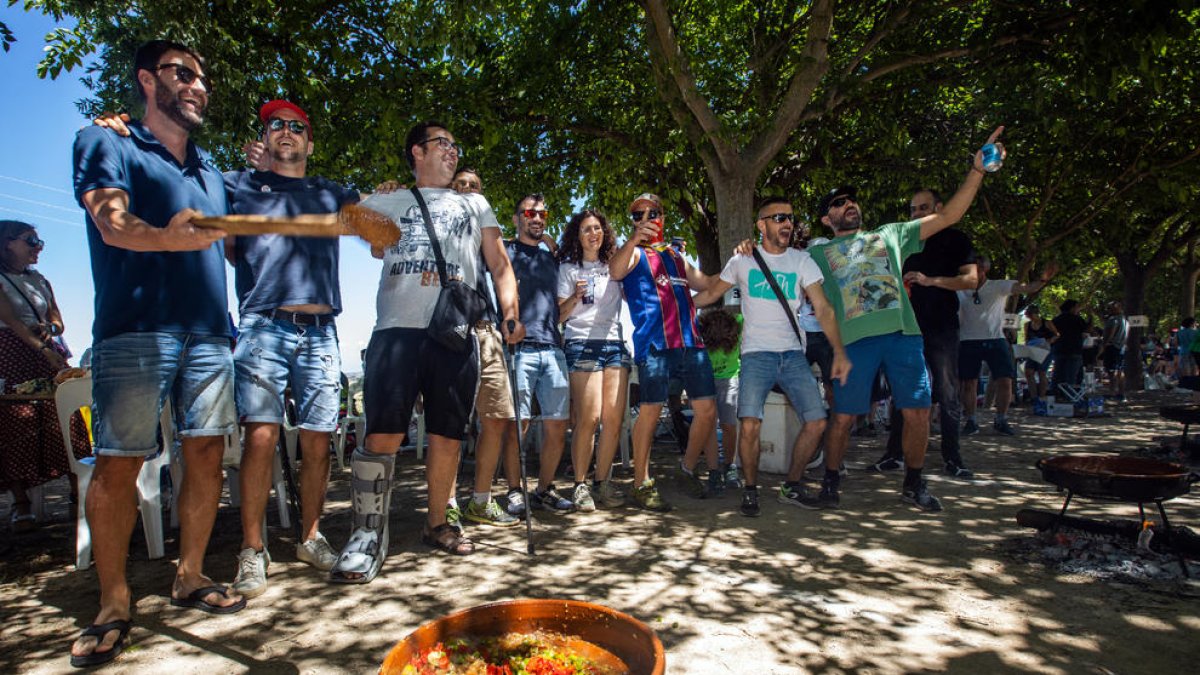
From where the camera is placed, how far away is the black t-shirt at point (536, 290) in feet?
16.4

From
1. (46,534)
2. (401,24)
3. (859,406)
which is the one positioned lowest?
(46,534)

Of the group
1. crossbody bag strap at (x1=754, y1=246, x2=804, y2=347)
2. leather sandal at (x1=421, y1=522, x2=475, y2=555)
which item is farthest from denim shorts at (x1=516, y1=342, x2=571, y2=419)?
crossbody bag strap at (x1=754, y1=246, x2=804, y2=347)

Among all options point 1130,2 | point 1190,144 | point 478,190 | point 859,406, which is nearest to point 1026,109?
point 1130,2

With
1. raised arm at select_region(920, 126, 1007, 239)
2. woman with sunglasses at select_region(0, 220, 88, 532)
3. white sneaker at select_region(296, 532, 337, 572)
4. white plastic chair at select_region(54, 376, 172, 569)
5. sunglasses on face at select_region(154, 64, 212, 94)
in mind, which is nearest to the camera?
sunglasses on face at select_region(154, 64, 212, 94)

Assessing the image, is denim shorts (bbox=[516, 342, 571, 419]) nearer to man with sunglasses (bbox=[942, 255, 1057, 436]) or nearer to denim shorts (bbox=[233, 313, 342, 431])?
denim shorts (bbox=[233, 313, 342, 431])

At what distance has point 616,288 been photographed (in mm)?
5281

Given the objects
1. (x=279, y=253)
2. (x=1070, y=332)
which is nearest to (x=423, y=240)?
(x=279, y=253)

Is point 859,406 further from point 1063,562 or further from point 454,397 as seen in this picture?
point 454,397

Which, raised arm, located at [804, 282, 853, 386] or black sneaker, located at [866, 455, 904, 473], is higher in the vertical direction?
raised arm, located at [804, 282, 853, 386]

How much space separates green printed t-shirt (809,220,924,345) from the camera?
4.87m

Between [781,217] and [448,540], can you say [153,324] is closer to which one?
[448,540]

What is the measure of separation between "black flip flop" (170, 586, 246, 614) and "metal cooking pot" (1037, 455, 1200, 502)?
4.43 metres

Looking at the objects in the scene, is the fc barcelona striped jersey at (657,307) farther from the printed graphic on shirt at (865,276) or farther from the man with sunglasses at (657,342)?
the printed graphic on shirt at (865,276)

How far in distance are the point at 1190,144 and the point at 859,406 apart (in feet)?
36.6
